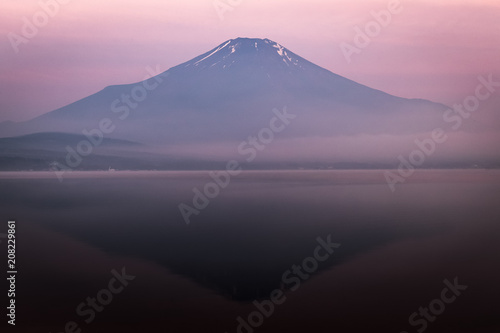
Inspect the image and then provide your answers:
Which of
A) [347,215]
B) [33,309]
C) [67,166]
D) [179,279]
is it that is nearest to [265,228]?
[347,215]

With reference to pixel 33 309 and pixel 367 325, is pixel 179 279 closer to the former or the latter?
pixel 33 309

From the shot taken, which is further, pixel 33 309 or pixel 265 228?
pixel 265 228

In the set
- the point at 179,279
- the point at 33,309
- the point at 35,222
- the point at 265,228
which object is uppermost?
the point at 35,222

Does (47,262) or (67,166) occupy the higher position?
(67,166)

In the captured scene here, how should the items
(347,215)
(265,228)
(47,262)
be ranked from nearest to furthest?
(47,262)
(265,228)
(347,215)

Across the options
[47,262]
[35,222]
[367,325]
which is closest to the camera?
[367,325]

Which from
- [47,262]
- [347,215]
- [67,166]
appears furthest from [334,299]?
[67,166]

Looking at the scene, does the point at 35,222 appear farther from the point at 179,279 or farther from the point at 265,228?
the point at 179,279
